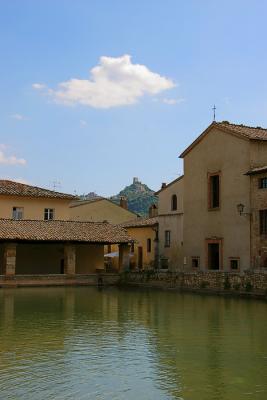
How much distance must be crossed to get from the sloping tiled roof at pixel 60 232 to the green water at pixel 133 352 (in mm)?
12637

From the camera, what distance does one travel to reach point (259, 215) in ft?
98.1

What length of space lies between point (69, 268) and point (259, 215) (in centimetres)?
1398

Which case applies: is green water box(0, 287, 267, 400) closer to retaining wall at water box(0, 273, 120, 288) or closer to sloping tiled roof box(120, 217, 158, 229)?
retaining wall at water box(0, 273, 120, 288)

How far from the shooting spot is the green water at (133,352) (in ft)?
30.9

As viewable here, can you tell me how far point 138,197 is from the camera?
390 ft

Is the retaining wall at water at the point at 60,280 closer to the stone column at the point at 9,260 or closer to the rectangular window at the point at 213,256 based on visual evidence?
the stone column at the point at 9,260

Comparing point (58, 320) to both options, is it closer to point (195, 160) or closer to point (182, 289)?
point (182, 289)

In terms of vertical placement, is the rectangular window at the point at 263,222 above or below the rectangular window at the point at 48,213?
below

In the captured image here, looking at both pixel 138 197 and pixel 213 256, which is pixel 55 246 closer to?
pixel 213 256

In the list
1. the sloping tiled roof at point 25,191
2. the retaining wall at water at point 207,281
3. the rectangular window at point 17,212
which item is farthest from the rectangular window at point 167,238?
the rectangular window at point 17,212

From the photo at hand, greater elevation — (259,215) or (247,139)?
(247,139)

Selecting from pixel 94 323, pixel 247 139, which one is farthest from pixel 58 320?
pixel 247 139

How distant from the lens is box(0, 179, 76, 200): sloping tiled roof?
4181 cm

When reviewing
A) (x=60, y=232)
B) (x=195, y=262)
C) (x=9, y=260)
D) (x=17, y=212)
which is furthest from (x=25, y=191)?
(x=195, y=262)
